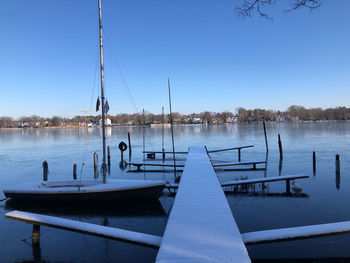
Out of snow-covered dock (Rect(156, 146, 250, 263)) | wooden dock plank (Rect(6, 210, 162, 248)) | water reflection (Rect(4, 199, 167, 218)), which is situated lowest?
water reflection (Rect(4, 199, 167, 218))

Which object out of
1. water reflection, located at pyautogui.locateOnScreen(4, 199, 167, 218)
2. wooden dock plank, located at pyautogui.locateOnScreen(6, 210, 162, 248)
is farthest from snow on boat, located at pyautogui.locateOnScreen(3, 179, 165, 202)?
wooden dock plank, located at pyautogui.locateOnScreen(6, 210, 162, 248)

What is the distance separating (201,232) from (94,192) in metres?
6.97

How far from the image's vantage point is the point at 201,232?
5.56 metres

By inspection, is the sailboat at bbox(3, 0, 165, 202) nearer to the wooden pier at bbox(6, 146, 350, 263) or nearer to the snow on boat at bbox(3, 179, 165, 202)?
the snow on boat at bbox(3, 179, 165, 202)

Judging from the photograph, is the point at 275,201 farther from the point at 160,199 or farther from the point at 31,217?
the point at 31,217

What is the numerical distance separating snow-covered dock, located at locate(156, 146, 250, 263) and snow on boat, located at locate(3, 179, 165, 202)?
9.37 feet

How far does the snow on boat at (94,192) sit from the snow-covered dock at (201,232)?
112 inches

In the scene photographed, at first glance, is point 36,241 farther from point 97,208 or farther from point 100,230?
point 97,208

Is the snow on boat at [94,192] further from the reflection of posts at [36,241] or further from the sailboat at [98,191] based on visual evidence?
the reflection of posts at [36,241]

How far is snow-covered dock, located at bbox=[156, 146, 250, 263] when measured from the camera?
4.61 m

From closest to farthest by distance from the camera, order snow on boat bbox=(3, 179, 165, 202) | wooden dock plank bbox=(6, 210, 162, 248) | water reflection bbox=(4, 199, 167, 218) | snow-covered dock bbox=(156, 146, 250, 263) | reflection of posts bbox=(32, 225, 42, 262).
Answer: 1. snow-covered dock bbox=(156, 146, 250, 263)
2. wooden dock plank bbox=(6, 210, 162, 248)
3. reflection of posts bbox=(32, 225, 42, 262)
4. water reflection bbox=(4, 199, 167, 218)
5. snow on boat bbox=(3, 179, 165, 202)

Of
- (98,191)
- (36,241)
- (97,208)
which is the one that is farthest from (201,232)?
(97,208)

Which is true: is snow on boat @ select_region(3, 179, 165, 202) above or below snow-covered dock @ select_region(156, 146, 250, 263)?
below

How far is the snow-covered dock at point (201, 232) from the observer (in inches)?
181
